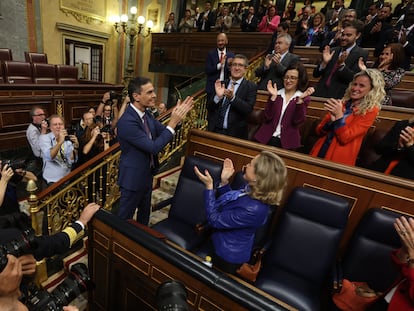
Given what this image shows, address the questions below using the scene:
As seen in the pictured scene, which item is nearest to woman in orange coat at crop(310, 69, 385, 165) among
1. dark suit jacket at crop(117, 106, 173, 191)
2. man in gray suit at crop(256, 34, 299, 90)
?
man in gray suit at crop(256, 34, 299, 90)

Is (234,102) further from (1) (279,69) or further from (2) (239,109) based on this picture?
(1) (279,69)

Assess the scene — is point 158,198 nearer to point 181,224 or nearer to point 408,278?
point 181,224

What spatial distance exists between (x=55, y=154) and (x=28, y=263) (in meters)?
1.90

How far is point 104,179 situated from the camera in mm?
2746

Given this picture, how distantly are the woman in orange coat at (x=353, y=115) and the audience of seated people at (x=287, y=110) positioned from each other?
25 centimetres

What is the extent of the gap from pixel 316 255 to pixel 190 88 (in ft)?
12.9

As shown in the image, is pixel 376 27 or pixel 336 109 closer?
pixel 336 109

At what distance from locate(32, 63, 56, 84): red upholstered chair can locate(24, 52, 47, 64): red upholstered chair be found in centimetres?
53

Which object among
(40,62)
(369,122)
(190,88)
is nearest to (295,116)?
(369,122)

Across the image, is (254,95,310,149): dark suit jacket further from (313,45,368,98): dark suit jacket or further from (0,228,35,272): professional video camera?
(0,228,35,272): professional video camera

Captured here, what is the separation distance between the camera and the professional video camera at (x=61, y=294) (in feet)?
3.09

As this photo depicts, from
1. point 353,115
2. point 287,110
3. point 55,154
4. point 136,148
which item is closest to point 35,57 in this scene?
point 55,154

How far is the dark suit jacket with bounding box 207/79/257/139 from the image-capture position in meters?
2.42

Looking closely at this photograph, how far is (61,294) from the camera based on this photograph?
1060 millimetres
